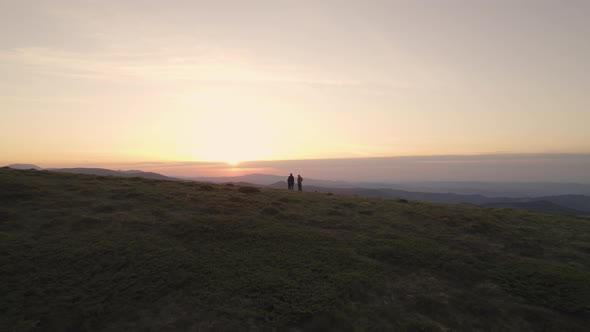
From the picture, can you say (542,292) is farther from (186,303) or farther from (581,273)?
(186,303)

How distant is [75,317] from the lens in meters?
10.2

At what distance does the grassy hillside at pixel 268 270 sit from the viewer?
1073cm

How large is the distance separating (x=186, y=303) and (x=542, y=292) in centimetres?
1535

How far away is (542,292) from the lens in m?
13.3

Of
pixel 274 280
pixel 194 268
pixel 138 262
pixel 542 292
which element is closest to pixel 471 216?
pixel 542 292

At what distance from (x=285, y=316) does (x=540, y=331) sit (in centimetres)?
933

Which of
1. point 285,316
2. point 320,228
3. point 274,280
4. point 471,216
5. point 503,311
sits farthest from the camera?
point 471,216

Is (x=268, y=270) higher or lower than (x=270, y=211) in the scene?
lower

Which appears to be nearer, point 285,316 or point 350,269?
point 285,316

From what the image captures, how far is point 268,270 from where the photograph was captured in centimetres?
1400

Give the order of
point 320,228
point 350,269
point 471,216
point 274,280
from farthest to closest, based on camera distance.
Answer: point 471,216 < point 320,228 < point 350,269 < point 274,280

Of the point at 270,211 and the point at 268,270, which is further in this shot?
the point at 270,211

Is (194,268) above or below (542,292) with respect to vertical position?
above

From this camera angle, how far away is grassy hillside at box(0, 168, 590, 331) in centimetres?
1073
